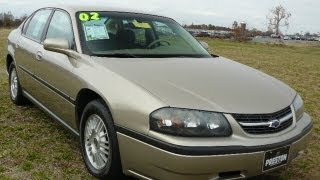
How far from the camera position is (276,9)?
45.9 m

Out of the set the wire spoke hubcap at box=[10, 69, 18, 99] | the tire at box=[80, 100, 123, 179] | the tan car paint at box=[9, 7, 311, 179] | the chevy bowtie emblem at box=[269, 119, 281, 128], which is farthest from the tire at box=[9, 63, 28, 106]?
the chevy bowtie emblem at box=[269, 119, 281, 128]

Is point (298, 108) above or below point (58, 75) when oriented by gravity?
below

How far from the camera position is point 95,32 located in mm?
4297

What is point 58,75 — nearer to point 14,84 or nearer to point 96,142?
point 96,142

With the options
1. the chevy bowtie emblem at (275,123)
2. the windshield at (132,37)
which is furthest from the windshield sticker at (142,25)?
the chevy bowtie emblem at (275,123)

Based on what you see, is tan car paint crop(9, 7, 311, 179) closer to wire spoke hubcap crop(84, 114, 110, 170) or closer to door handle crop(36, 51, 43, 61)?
wire spoke hubcap crop(84, 114, 110, 170)

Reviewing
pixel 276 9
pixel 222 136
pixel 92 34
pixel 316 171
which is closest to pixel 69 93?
pixel 92 34

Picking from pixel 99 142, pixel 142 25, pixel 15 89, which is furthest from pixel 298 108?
pixel 15 89

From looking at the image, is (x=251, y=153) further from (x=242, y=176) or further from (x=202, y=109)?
(x=202, y=109)

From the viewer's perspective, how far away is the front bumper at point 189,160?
2957 millimetres

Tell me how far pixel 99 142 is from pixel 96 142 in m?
0.09

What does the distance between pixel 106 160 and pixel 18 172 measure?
856 millimetres

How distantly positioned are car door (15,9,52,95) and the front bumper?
2278 millimetres

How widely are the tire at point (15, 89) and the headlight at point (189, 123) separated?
3423mm
